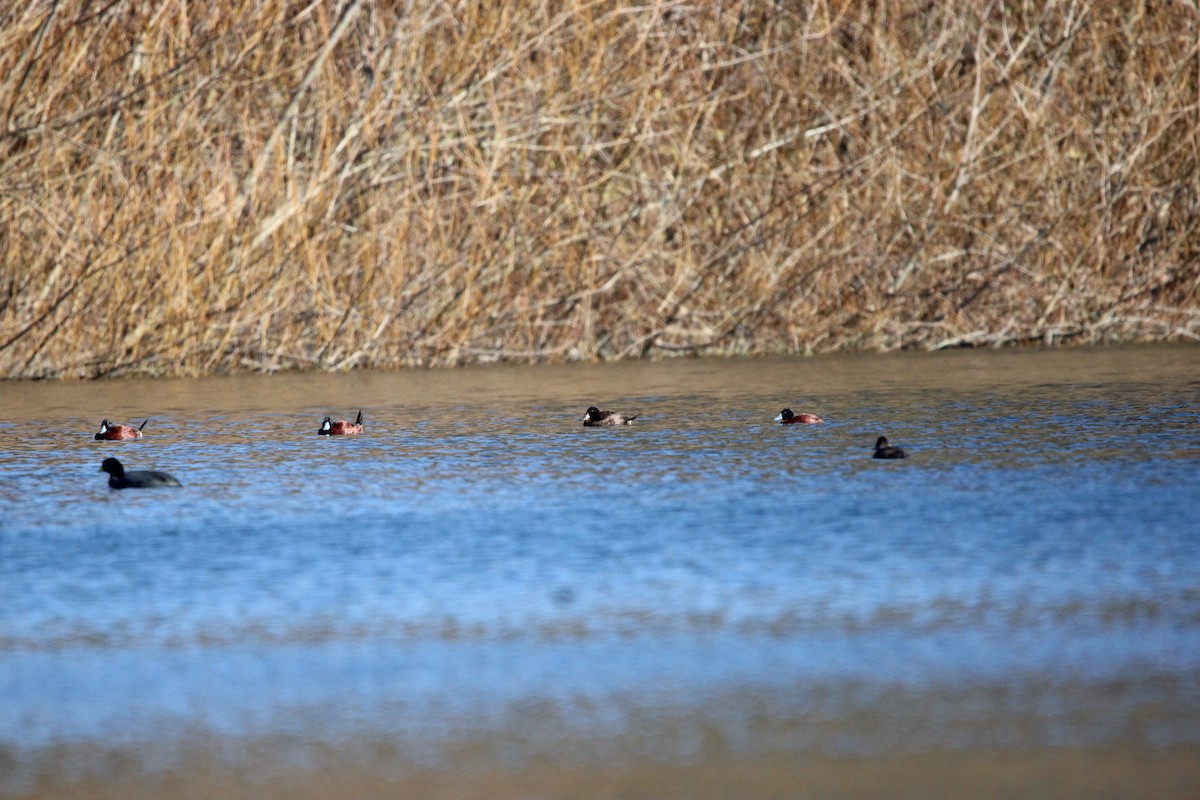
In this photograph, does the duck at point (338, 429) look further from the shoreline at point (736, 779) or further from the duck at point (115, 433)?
the shoreline at point (736, 779)

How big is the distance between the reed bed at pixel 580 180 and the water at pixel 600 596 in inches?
207

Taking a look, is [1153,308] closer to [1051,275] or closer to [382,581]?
[1051,275]

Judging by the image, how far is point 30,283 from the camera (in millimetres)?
17031

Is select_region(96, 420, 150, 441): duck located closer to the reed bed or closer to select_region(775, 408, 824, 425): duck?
select_region(775, 408, 824, 425): duck

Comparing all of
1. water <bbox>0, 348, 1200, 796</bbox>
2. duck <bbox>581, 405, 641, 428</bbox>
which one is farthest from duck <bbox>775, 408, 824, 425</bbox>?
duck <bbox>581, 405, 641, 428</bbox>

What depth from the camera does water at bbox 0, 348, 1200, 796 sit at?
5016 millimetres

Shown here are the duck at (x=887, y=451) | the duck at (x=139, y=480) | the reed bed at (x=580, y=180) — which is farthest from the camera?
the reed bed at (x=580, y=180)

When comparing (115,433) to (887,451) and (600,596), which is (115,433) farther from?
(600,596)

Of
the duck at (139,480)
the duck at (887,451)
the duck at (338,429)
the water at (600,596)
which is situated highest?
the duck at (338,429)

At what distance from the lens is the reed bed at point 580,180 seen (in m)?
17.1

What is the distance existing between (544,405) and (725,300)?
5613 millimetres

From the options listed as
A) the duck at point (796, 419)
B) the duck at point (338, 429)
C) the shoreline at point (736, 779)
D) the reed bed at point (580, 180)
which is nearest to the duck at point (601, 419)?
the duck at point (796, 419)

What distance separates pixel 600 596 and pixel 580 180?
1234cm

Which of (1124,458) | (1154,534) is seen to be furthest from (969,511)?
(1124,458)
